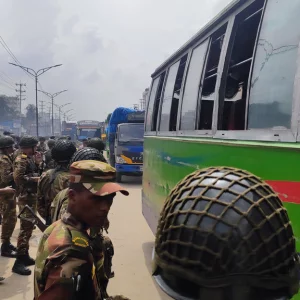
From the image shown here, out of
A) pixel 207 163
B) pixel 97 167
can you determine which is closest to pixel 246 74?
pixel 207 163

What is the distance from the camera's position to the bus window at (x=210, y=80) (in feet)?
11.9

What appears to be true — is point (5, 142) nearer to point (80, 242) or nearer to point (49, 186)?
point (49, 186)

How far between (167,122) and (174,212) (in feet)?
14.2

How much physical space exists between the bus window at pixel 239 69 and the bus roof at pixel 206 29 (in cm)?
11

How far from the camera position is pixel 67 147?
397 centimetres

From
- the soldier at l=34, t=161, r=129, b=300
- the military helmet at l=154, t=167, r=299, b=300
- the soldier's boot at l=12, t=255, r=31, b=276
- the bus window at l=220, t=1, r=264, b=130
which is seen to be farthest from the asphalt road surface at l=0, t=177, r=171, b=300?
the military helmet at l=154, t=167, r=299, b=300

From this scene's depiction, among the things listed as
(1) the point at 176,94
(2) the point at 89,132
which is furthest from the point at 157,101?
(2) the point at 89,132

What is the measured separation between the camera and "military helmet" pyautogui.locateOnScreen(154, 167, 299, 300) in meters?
0.97

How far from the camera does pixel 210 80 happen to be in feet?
12.3

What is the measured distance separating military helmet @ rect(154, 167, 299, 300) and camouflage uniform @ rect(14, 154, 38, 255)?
444 cm

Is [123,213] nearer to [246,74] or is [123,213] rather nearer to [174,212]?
[246,74]

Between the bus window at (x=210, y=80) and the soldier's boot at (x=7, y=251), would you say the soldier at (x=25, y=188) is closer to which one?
the soldier's boot at (x=7, y=251)

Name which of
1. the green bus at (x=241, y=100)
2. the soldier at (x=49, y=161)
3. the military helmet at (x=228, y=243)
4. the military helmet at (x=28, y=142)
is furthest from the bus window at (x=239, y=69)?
the soldier at (x=49, y=161)

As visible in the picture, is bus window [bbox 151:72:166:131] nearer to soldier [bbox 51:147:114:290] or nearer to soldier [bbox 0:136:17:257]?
soldier [bbox 0:136:17:257]
